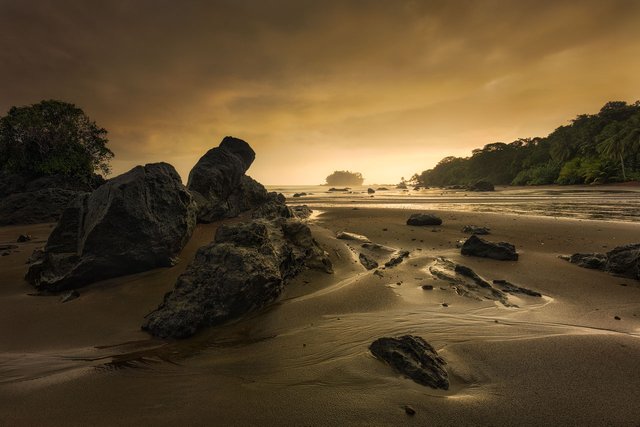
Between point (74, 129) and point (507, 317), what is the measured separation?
34.9 metres

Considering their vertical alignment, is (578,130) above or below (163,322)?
above

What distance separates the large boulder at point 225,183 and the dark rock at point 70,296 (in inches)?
283

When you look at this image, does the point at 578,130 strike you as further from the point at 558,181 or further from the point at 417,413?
the point at 417,413

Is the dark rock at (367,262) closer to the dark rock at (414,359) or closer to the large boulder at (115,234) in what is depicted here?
the dark rock at (414,359)

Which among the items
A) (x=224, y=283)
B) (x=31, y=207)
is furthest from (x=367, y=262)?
(x=31, y=207)

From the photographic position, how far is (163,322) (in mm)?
4418

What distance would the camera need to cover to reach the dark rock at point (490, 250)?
808 centimetres

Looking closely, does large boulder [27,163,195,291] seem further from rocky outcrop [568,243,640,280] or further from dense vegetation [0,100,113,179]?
A: dense vegetation [0,100,113,179]

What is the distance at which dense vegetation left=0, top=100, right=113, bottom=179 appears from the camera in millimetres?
24156

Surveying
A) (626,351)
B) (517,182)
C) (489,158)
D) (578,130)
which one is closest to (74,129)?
(626,351)

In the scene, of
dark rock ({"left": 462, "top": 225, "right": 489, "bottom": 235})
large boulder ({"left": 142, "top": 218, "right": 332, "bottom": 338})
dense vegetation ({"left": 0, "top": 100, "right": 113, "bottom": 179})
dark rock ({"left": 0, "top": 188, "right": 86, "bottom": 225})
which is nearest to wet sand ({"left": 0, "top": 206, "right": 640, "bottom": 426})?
large boulder ({"left": 142, "top": 218, "right": 332, "bottom": 338})

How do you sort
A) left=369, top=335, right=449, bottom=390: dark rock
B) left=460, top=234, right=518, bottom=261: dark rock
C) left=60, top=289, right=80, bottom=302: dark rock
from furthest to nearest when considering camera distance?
left=460, top=234, right=518, bottom=261: dark rock
left=60, top=289, right=80, bottom=302: dark rock
left=369, top=335, right=449, bottom=390: dark rock

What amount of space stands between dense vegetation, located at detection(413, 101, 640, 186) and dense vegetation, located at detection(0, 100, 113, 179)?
234 ft

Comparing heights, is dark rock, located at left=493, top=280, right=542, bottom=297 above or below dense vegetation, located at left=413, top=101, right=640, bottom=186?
below
